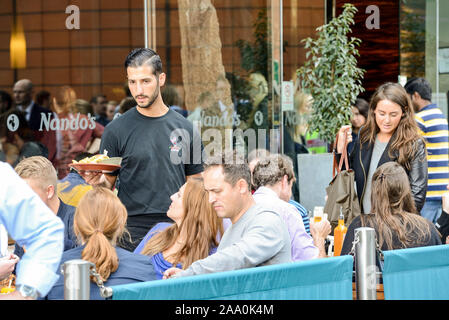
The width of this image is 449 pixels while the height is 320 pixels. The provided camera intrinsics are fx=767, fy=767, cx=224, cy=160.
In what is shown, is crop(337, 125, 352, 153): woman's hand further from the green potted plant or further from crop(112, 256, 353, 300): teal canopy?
the green potted plant

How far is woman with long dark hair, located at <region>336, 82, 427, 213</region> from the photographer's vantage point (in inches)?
201

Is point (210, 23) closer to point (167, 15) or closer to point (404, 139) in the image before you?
point (167, 15)

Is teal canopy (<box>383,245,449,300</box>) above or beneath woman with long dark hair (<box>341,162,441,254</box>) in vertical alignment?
beneath

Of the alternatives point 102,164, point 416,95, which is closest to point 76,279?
point 102,164

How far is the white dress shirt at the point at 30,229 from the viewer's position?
2420 mm

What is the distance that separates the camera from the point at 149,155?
15.2ft

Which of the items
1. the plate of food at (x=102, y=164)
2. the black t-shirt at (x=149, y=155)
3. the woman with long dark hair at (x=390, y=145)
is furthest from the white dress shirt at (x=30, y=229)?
the woman with long dark hair at (x=390, y=145)

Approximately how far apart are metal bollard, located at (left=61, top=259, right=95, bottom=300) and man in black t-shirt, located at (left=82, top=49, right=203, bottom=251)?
2.03m

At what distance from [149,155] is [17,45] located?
10.7ft

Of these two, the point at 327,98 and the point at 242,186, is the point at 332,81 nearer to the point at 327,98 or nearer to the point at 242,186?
the point at 327,98

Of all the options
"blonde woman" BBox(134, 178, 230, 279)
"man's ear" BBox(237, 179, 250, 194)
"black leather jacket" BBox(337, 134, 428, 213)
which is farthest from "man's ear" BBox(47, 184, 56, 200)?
"black leather jacket" BBox(337, 134, 428, 213)

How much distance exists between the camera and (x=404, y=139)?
518 cm
